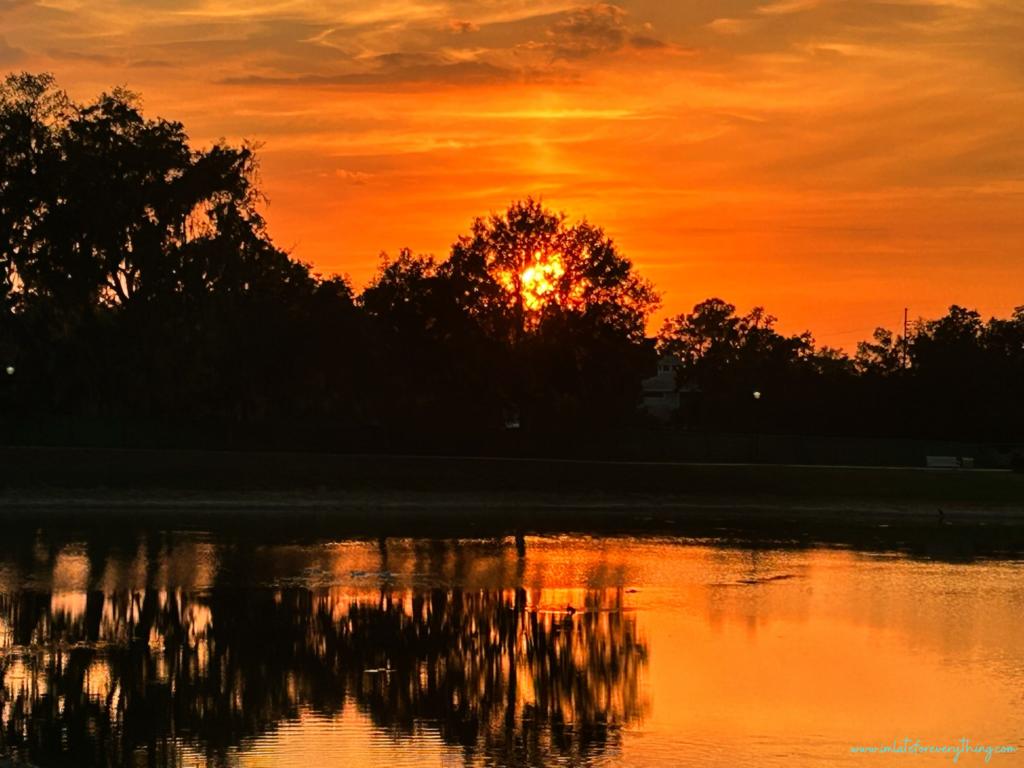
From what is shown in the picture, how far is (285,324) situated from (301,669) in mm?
53722

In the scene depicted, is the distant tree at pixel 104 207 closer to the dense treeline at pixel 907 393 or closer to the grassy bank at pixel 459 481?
the grassy bank at pixel 459 481

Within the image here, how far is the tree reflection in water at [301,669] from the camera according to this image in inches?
644

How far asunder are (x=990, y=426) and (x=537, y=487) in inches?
1738

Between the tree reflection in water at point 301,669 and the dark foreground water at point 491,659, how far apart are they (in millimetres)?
62

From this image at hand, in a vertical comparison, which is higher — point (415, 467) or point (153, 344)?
point (153, 344)

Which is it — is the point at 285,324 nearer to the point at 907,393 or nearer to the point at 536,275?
the point at 536,275

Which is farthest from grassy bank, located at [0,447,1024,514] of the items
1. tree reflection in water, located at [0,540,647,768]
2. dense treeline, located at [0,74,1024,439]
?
tree reflection in water, located at [0,540,647,768]

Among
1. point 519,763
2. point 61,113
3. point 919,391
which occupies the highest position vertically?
point 61,113

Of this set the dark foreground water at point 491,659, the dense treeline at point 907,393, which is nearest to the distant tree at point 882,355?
the dense treeline at point 907,393

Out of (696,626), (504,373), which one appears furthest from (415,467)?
(696,626)

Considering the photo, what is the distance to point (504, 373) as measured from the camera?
84812 mm

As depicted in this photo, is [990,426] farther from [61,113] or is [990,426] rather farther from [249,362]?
[61,113]

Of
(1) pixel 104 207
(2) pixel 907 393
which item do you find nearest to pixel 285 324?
(1) pixel 104 207

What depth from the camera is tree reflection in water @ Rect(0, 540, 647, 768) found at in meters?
16.4
